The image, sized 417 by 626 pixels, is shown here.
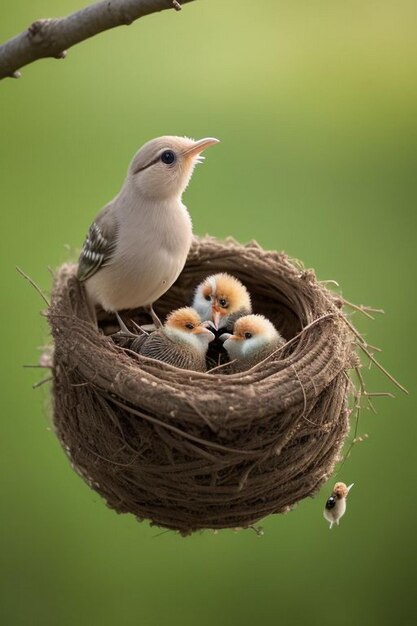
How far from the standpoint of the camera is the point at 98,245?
8.77 ft

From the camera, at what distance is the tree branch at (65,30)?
1.66 meters

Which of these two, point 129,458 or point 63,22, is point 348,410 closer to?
point 129,458

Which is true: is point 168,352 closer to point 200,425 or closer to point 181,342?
point 181,342

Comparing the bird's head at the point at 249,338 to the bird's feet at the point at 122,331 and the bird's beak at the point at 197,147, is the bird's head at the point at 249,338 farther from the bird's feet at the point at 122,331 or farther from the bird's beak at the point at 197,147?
the bird's beak at the point at 197,147

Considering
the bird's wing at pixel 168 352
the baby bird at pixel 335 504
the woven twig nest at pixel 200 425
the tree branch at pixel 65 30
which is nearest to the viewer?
the tree branch at pixel 65 30

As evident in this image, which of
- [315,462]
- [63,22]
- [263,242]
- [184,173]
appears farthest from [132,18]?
[263,242]

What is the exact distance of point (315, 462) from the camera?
2.39m

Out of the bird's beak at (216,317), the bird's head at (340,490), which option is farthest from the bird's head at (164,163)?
the bird's head at (340,490)

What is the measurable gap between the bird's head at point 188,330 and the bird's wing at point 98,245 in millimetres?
269

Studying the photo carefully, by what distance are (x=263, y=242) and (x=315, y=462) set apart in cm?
262

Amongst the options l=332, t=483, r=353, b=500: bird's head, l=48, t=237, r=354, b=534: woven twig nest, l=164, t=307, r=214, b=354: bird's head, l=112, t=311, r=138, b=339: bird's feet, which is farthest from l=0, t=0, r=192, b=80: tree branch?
l=332, t=483, r=353, b=500: bird's head

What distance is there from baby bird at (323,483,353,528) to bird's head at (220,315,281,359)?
0.49 m

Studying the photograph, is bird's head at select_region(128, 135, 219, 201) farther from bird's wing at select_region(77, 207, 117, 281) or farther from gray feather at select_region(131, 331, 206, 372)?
gray feather at select_region(131, 331, 206, 372)

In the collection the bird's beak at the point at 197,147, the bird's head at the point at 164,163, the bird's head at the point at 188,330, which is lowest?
the bird's head at the point at 188,330
